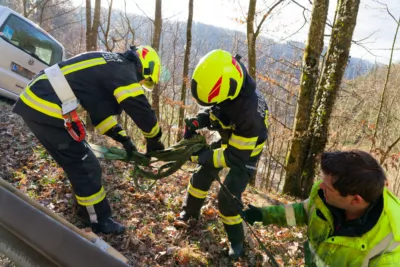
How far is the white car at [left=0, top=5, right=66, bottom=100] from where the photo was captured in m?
6.38

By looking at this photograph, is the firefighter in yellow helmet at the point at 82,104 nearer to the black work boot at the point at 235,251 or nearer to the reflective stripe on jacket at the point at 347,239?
the black work boot at the point at 235,251

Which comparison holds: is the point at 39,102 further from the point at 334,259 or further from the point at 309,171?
the point at 309,171

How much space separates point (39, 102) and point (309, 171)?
549 centimetres

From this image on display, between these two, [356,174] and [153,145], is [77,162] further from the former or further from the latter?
[356,174]

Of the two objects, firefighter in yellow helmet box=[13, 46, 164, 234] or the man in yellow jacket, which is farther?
firefighter in yellow helmet box=[13, 46, 164, 234]

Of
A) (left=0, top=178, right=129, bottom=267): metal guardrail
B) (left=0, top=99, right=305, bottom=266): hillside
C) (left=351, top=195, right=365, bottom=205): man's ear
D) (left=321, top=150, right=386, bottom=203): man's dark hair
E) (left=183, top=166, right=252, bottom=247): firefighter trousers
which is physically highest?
(left=321, top=150, right=386, bottom=203): man's dark hair

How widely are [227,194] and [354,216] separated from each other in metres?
1.56

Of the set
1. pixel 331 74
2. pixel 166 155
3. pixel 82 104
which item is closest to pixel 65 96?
pixel 82 104

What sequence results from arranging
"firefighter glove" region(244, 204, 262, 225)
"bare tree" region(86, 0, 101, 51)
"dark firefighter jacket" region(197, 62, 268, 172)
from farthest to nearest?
"bare tree" region(86, 0, 101, 51) → "dark firefighter jacket" region(197, 62, 268, 172) → "firefighter glove" region(244, 204, 262, 225)

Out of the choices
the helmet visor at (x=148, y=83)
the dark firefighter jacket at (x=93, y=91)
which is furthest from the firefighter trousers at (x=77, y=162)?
the helmet visor at (x=148, y=83)

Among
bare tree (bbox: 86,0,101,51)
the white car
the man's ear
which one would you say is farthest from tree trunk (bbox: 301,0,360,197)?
bare tree (bbox: 86,0,101,51)

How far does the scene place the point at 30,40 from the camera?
705 cm

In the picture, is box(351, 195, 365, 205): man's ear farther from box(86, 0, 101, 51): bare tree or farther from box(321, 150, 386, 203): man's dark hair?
box(86, 0, 101, 51): bare tree

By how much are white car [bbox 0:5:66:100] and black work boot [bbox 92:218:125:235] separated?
4403 mm
